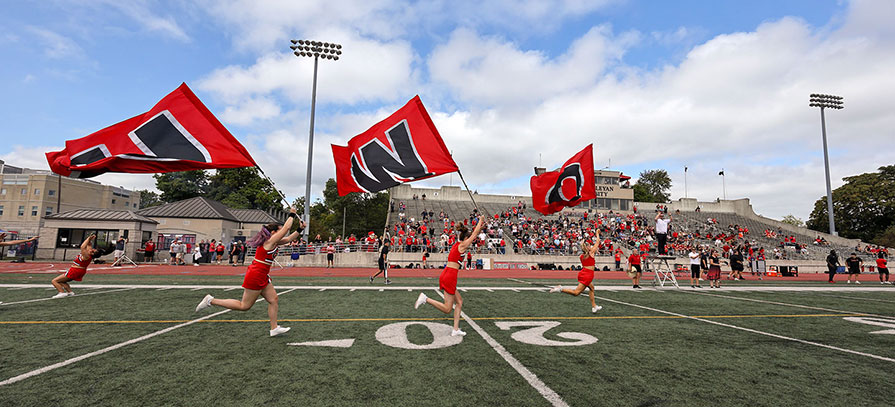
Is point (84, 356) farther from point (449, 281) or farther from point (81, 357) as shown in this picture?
point (449, 281)

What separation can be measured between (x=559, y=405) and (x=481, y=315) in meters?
4.89

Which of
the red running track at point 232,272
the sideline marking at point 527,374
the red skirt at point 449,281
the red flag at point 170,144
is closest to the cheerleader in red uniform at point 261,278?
the red skirt at point 449,281

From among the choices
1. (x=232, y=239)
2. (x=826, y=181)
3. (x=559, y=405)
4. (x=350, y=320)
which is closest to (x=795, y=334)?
(x=559, y=405)

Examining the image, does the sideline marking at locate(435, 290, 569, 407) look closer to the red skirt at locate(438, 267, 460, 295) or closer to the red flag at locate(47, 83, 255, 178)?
the red skirt at locate(438, 267, 460, 295)

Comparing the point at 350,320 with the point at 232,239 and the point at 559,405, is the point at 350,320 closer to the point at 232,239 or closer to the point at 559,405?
the point at 559,405

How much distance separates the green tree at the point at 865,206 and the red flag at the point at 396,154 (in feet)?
245

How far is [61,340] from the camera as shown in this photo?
5543 millimetres

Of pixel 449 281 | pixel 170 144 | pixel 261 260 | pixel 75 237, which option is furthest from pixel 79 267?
pixel 75 237

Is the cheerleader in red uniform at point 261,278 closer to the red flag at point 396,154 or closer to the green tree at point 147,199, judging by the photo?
the red flag at point 396,154

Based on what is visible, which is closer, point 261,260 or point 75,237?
point 261,260

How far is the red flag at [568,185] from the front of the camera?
12.8 meters

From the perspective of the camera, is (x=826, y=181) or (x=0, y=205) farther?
(x=0, y=205)

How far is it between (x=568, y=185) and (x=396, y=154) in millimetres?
6221

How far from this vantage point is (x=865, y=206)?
193 ft
